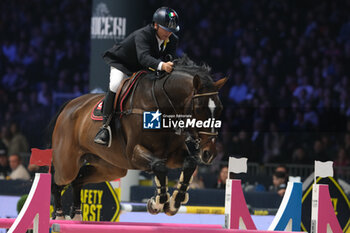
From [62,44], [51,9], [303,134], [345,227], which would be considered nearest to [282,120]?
[303,134]

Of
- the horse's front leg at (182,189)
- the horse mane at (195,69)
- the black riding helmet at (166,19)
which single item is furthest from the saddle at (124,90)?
the horse's front leg at (182,189)

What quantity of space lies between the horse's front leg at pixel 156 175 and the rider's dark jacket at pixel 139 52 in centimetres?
78

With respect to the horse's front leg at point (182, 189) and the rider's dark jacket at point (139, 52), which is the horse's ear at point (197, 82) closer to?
the rider's dark jacket at point (139, 52)

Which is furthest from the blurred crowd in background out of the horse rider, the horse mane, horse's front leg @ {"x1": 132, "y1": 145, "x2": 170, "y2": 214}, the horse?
horse's front leg @ {"x1": 132, "y1": 145, "x2": 170, "y2": 214}

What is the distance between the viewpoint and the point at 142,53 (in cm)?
560

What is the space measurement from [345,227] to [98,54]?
15.4 ft

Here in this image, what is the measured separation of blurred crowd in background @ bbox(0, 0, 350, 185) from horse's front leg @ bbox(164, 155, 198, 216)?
487 centimetres

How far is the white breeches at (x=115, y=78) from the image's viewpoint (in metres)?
5.89

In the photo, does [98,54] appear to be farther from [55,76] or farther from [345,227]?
[55,76]

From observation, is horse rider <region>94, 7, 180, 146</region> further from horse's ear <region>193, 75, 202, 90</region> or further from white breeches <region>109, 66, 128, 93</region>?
horse's ear <region>193, 75, 202, 90</region>

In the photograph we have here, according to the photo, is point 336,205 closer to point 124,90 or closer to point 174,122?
point 174,122

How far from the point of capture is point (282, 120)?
454 inches

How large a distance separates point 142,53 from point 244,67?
8.01 meters

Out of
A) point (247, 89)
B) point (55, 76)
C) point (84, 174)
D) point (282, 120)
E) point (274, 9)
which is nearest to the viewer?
point (84, 174)
